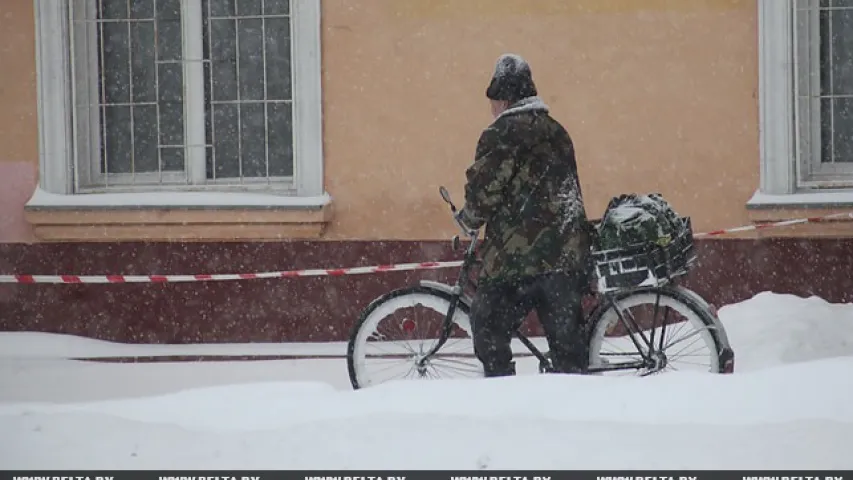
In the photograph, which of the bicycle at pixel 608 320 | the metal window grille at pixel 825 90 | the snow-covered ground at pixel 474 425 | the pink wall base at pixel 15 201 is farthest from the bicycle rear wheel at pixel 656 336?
the pink wall base at pixel 15 201

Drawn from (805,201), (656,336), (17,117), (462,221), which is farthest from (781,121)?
(17,117)

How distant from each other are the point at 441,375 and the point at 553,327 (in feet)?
1.92

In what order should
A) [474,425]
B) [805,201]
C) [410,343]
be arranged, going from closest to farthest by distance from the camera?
1. [474,425]
2. [410,343]
3. [805,201]

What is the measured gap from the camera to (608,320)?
543cm

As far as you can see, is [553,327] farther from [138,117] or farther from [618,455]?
[138,117]

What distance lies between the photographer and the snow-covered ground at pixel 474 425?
4.49 meters

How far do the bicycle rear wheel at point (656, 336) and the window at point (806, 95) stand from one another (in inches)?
101

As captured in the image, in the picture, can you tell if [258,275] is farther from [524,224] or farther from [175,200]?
[524,224]

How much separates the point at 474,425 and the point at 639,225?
1.27 m

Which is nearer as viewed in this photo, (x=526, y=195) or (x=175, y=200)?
(x=526, y=195)

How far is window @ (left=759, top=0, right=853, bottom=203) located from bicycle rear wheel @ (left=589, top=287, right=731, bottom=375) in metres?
2.56

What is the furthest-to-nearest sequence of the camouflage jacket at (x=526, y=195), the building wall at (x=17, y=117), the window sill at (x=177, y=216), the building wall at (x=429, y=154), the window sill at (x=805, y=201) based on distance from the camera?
the building wall at (x=17, y=117), the window sill at (x=177, y=216), the building wall at (x=429, y=154), the window sill at (x=805, y=201), the camouflage jacket at (x=526, y=195)

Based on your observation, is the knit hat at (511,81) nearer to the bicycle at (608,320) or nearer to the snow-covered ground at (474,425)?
Answer: the bicycle at (608,320)

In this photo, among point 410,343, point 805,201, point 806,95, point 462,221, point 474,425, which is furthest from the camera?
point 806,95
